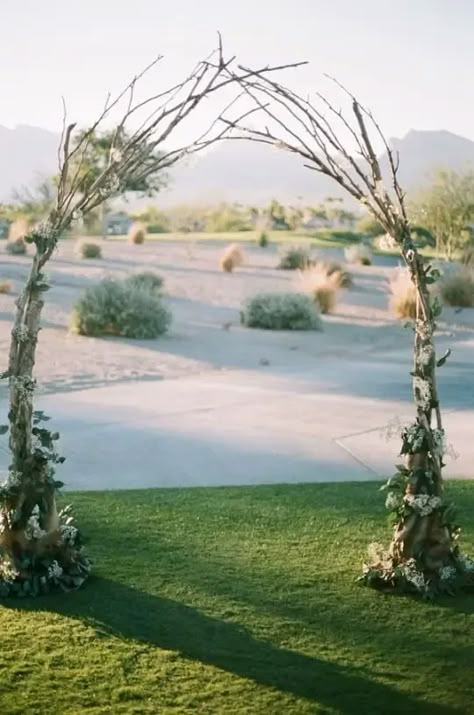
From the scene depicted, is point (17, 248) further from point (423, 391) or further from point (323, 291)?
point (423, 391)

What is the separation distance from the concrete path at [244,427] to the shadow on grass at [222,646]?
6.35 feet

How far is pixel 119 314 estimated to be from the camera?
1812cm

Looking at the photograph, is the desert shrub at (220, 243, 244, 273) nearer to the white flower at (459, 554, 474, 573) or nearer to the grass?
the grass

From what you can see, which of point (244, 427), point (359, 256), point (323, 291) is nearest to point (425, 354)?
point (244, 427)

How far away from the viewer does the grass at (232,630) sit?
4.27 metres

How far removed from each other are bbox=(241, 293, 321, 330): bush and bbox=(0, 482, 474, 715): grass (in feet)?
42.4

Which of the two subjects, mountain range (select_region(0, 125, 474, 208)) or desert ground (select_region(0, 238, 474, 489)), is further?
mountain range (select_region(0, 125, 474, 208))

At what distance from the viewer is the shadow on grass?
→ 4.29 m

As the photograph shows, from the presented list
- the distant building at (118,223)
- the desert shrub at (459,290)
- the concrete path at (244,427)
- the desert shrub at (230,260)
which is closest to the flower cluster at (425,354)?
the concrete path at (244,427)

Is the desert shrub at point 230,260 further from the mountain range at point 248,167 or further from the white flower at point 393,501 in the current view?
the mountain range at point 248,167

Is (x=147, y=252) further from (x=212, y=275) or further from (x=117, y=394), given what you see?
(x=117, y=394)

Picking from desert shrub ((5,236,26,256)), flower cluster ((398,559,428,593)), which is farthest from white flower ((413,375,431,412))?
desert shrub ((5,236,26,256))

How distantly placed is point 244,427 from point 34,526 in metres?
4.39

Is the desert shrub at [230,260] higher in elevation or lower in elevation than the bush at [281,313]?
higher
